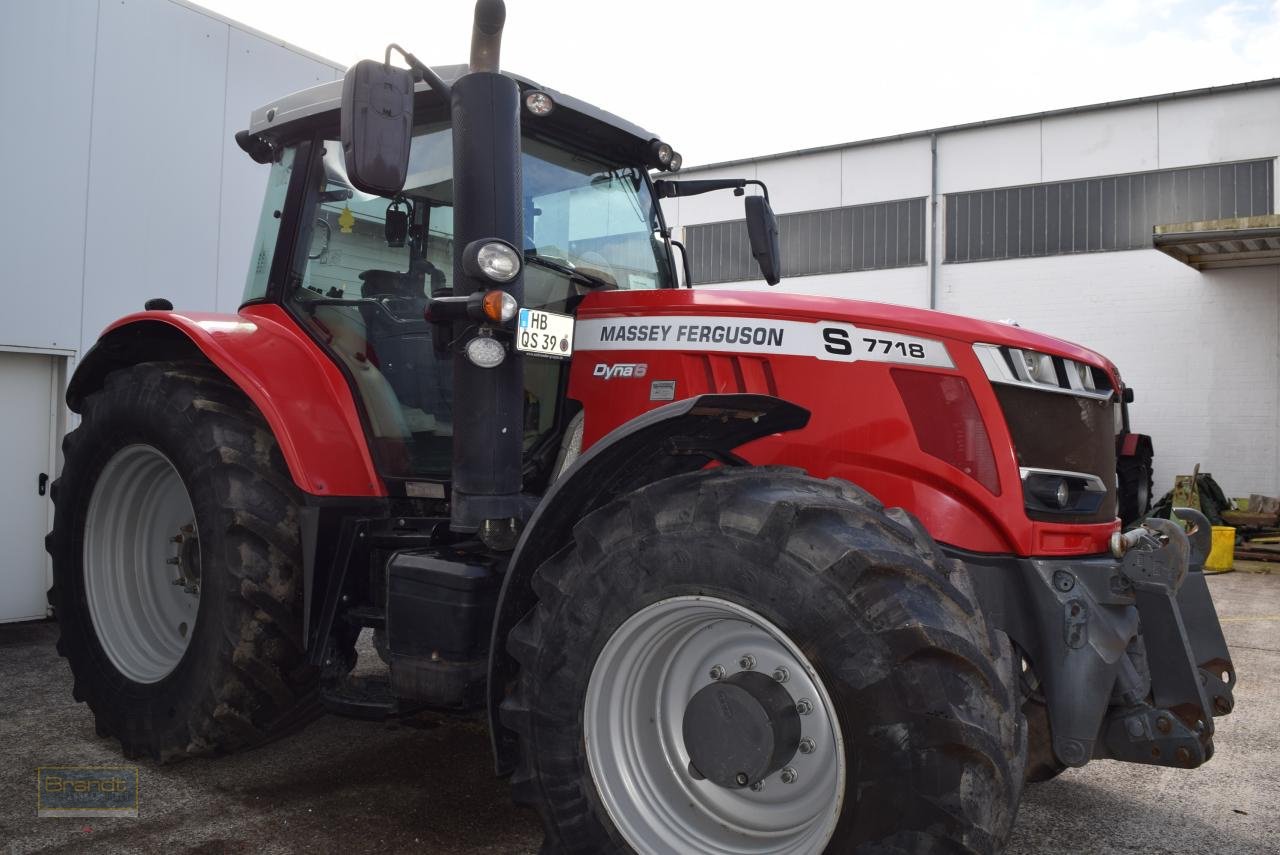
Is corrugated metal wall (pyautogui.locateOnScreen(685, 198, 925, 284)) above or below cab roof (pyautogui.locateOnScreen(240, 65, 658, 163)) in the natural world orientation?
above

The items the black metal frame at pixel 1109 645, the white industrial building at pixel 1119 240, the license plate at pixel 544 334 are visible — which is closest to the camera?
the black metal frame at pixel 1109 645

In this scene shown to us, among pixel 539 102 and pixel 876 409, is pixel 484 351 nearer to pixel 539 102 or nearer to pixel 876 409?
pixel 539 102

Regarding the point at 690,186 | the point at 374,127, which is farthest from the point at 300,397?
the point at 690,186

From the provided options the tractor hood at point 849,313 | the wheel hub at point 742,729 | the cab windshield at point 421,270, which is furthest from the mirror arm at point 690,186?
the wheel hub at point 742,729

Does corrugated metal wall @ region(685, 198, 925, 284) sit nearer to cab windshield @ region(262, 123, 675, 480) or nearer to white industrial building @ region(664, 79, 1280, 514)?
white industrial building @ region(664, 79, 1280, 514)

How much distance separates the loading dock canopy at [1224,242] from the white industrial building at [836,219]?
54 millimetres

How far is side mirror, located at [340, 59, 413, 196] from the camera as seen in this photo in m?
2.69

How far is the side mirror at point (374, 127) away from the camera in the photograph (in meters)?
2.69

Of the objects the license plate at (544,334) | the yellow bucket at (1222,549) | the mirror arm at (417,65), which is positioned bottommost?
the yellow bucket at (1222,549)

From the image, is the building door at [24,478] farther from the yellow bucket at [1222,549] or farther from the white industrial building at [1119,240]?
the yellow bucket at [1222,549]

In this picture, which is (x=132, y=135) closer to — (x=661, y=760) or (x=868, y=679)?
(x=661, y=760)

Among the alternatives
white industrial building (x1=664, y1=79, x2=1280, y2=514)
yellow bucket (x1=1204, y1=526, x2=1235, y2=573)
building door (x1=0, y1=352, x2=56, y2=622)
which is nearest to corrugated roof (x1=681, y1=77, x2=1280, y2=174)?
white industrial building (x1=664, y1=79, x2=1280, y2=514)

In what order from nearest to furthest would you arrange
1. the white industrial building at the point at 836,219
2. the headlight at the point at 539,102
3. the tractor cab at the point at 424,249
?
the headlight at the point at 539,102
the tractor cab at the point at 424,249
the white industrial building at the point at 836,219

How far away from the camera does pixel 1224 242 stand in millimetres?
12859
